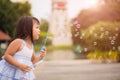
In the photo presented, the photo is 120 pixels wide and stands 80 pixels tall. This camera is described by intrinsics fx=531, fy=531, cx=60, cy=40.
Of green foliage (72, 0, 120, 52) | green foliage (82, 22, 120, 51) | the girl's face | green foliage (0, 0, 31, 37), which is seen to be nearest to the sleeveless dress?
the girl's face

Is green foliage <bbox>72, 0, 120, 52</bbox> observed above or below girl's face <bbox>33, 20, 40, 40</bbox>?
below

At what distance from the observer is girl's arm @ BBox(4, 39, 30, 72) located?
4203 millimetres

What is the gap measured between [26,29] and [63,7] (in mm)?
60128

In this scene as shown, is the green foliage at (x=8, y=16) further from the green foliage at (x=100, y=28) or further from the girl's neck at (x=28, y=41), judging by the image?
the girl's neck at (x=28, y=41)

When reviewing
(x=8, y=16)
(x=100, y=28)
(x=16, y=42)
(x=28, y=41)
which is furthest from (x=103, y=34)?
(x=16, y=42)

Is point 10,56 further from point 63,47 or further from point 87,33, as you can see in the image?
point 63,47

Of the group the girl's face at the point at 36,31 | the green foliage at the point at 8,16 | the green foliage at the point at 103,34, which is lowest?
the green foliage at the point at 8,16

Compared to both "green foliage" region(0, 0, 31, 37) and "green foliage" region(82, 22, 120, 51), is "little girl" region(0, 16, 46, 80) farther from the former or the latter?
"green foliage" region(0, 0, 31, 37)

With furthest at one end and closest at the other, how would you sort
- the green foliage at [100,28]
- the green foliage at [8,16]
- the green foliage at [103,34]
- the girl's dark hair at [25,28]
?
the green foliage at [8,16] → the green foliage at [100,28] → the green foliage at [103,34] → the girl's dark hair at [25,28]

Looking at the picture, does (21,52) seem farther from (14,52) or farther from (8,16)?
(8,16)

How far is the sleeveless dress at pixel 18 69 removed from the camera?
4.29m

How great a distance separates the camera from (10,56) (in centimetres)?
425

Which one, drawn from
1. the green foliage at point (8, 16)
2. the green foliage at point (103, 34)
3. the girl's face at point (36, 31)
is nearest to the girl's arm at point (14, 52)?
the girl's face at point (36, 31)

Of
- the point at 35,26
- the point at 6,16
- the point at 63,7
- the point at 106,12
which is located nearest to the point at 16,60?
the point at 35,26
